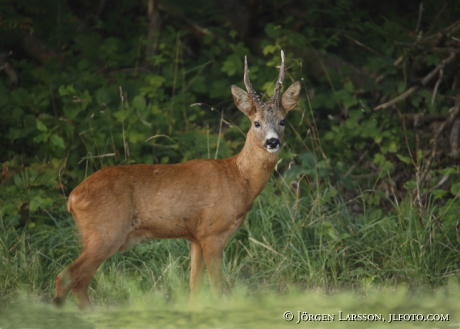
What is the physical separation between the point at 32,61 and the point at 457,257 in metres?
5.23

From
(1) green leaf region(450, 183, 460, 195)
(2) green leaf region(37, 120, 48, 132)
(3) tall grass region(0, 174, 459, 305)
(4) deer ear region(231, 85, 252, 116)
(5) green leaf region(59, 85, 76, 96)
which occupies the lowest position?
(3) tall grass region(0, 174, 459, 305)

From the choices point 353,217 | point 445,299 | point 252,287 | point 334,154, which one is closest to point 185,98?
point 334,154

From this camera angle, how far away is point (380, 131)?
328 inches

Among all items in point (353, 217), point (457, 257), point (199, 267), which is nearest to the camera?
point (199, 267)

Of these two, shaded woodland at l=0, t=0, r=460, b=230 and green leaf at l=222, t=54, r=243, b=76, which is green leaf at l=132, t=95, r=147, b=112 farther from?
green leaf at l=222, t=54, r=243, b=76

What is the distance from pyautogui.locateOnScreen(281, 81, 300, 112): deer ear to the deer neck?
0.37 metres

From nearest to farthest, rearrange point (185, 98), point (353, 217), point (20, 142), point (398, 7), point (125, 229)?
1. point (125, 229)
2. point (353, 217)
3. point (20, 142)
4. point (185, 98)
5. point (398, 7)

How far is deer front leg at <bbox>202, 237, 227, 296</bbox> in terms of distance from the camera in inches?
236

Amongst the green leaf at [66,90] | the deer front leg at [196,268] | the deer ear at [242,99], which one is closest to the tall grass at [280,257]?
the deer front leg at [196,268]

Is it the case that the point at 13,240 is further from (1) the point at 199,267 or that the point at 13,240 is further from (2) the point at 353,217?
(2) the point at 353,217

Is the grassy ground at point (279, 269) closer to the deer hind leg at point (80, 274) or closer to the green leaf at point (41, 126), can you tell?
the deer hind leg at point (80, 274)

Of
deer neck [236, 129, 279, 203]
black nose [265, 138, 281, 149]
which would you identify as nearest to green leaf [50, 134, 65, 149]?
deer neck [236, 129, 279, 203]

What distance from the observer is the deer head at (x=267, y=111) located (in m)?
6.16

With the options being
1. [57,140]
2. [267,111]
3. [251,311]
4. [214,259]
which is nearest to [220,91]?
[57,140]
